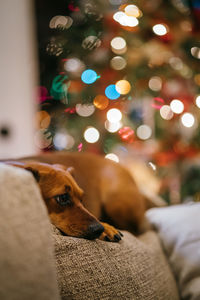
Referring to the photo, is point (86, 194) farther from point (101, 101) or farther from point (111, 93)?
point (111, 93)

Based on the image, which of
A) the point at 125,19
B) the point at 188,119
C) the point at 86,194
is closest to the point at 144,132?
the point at 188,119

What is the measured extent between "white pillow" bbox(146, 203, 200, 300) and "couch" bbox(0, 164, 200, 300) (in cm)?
2

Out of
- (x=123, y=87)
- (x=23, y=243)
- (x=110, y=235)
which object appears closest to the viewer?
(x=23, y=243)

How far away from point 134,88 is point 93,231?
135 centimetres

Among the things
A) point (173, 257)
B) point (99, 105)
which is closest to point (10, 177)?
point (173, 257)

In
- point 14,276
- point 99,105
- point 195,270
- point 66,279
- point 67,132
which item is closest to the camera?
point 14,276

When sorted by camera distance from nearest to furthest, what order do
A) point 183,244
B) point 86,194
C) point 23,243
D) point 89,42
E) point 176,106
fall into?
point 23,243 < point 86,194 < point 183,244 < point 89,42 < point 176,106

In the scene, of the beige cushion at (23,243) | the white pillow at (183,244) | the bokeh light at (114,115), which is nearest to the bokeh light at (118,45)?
the bokeh light at (114,115)

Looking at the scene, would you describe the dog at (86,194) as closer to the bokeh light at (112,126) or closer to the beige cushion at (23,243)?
the beige cushion at (23,243)

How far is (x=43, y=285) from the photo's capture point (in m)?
0.38

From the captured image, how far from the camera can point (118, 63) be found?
202 cm

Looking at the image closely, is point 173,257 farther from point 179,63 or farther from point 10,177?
point 179,63

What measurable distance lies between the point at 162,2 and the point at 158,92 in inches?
21.9

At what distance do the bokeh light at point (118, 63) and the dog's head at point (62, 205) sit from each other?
56.4 inches
